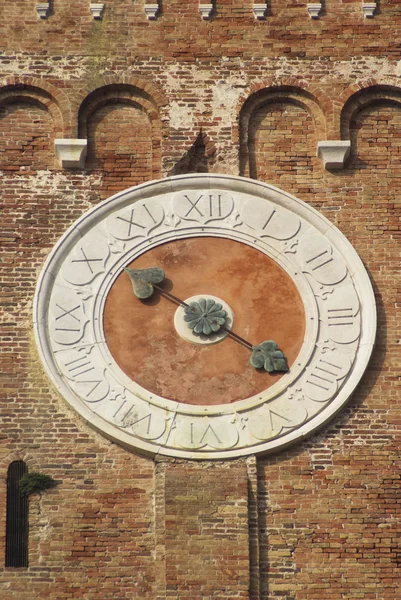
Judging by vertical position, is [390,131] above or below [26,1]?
below

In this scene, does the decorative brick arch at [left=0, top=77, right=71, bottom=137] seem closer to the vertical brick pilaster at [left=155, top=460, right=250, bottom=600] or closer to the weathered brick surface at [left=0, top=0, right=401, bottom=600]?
the weathered brick surface at [left=0, top=0, right=401, bottom=600]

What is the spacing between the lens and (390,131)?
83.5 ft

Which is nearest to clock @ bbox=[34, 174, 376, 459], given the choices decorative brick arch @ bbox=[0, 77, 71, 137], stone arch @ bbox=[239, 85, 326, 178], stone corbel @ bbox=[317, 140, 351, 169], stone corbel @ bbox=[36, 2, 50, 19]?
stone arch @ bbox=[239, 85, 326, 178]

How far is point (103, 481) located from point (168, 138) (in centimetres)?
442

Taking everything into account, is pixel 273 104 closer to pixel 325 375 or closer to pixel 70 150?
pixel 70 150

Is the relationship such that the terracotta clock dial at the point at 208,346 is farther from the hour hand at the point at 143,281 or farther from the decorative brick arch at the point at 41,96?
the decorative brick arch at the point at 41,96

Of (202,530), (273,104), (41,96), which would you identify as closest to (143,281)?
(41,96)

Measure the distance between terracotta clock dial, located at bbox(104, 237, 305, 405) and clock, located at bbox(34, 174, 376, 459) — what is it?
0.5 inches

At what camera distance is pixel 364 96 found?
2556 cm

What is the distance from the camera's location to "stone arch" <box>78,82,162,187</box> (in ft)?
82.8

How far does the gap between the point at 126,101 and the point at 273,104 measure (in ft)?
6.00

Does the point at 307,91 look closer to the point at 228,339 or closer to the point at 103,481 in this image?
the point at 228,339

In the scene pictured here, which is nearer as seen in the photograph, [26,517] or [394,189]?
[26,517]

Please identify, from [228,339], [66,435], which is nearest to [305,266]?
[228,339]
